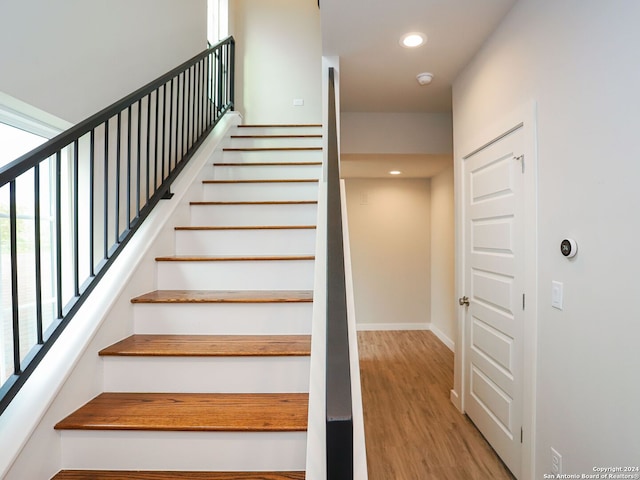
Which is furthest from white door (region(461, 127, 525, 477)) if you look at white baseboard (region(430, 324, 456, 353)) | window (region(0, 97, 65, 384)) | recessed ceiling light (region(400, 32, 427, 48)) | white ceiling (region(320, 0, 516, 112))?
window (region(0, 97, 65, 384))

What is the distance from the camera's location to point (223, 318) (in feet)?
5.48

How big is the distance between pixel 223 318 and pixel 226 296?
4.5 inches

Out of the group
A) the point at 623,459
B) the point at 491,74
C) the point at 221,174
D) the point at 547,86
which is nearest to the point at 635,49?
the point at 547,86

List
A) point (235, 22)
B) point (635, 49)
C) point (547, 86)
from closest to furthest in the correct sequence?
point (635, 49)
point (547, 86)
point (235, 22)

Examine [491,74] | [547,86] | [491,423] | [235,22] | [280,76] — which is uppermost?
[235,22]

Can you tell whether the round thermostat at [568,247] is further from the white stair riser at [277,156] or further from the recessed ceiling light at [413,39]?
the white stair riser at [277,156]

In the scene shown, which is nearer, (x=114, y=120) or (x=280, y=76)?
(x=114, y=120)

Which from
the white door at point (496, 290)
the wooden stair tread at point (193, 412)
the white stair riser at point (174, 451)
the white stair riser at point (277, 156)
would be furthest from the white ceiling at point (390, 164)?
the white stair riser at point (174, 451)

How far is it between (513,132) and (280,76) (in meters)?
3.52

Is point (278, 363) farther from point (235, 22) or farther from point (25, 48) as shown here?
point (235, 22)

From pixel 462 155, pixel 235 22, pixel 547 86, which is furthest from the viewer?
pixel 235 22

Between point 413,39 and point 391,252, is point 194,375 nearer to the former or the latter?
point 413,39

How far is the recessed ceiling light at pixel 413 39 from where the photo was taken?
86.3 inches

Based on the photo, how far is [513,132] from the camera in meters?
2.02
